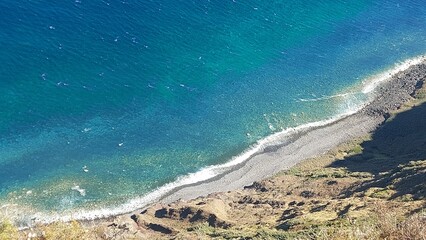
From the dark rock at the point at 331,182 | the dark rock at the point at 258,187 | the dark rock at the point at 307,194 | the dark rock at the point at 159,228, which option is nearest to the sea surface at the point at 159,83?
the dark rock at the point at 258,187

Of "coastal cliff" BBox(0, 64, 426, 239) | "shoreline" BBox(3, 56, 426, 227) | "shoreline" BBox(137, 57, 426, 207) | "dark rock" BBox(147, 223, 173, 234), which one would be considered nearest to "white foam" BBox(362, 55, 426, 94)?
"shoreline" BBox(137, 57, 426, 207)

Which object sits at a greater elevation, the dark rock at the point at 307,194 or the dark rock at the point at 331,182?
the dark rock at the point at 331,182

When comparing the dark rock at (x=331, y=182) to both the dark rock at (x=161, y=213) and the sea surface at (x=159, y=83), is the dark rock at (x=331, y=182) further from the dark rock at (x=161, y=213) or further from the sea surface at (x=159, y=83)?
the dark rock at (x=161, y=213)

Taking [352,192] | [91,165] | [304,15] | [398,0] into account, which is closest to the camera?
[352,192]

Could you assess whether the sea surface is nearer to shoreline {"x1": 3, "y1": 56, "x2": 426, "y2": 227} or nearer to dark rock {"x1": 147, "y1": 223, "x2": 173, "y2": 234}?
shoreline {"x1": 3, "y1": 56, "x2": 426, "y2": 227}

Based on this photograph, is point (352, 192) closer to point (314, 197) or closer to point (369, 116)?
point (314, 197)

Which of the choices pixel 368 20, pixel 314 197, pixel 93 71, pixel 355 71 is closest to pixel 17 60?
pixel 93 71

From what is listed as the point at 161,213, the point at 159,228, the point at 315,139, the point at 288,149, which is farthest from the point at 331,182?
the point at 159,228
